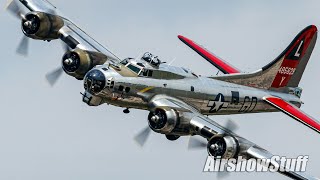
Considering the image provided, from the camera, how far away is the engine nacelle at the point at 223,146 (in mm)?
46281

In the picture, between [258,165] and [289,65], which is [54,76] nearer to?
[258,165]

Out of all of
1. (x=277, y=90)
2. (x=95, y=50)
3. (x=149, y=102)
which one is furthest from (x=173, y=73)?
(x=277, y=90)

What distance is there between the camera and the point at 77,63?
51.4 m

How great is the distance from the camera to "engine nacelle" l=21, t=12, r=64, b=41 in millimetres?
54625

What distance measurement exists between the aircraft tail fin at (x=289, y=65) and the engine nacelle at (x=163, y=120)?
36.1 ft

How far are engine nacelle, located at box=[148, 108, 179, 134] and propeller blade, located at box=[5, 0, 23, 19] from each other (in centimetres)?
1336

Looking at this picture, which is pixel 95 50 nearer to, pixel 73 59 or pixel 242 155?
pixel 73 59

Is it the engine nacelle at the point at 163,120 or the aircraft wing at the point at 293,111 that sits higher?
the aircraft wing at the point at 293,111

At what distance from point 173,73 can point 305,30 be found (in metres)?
12.0

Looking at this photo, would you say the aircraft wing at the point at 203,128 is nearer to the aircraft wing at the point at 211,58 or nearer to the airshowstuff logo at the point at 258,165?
the airshowstuff logo at the point at 258,165

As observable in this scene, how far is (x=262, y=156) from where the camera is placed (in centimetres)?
4638

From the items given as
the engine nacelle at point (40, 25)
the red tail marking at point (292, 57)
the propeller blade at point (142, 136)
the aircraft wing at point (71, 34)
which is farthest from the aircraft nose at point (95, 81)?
the red tail marking at point (292, 57)

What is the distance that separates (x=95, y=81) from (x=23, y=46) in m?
9.94

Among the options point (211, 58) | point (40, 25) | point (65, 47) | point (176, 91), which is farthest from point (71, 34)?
point (211, 58)
